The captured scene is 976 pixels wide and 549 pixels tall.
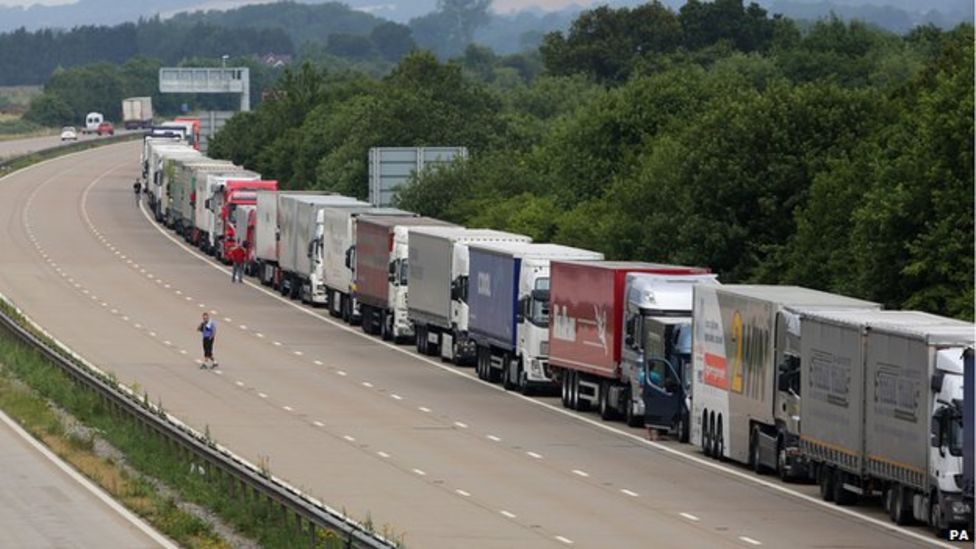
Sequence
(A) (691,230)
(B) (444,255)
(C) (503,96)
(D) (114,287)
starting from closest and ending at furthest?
(B) (444,255) < (A) (691,230) < (D) (114,287) < (C) (503,96)

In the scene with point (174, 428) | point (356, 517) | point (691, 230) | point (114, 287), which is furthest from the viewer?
point (114, 287)

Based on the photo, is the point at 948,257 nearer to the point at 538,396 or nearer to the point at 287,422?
the point at 538,396

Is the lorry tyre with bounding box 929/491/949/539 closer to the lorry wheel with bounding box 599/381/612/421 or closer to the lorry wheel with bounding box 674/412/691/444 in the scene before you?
the lorry wheel with bounding box 674/412/691/444

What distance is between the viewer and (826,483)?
41125 millimetres

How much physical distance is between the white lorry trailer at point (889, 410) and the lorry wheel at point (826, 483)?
16 mm

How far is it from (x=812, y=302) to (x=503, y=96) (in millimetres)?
128150

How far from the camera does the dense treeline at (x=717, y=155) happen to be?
60000 millimetres

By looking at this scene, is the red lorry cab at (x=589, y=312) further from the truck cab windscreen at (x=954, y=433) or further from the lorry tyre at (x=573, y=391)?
the truck cab windscreen at (x=954, y=433)

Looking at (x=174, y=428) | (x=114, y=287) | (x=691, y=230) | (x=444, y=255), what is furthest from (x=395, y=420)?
(x=114, y=287)

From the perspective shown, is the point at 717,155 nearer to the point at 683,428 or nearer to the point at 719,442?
the point at 683,428

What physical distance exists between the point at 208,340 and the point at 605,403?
1323 cm

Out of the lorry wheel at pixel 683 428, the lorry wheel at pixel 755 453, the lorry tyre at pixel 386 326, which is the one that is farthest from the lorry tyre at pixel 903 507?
the lorry tyre at pixel 386 326

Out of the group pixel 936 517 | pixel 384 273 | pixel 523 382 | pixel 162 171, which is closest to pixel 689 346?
pixel 523 382

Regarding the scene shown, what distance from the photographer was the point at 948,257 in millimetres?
57906
